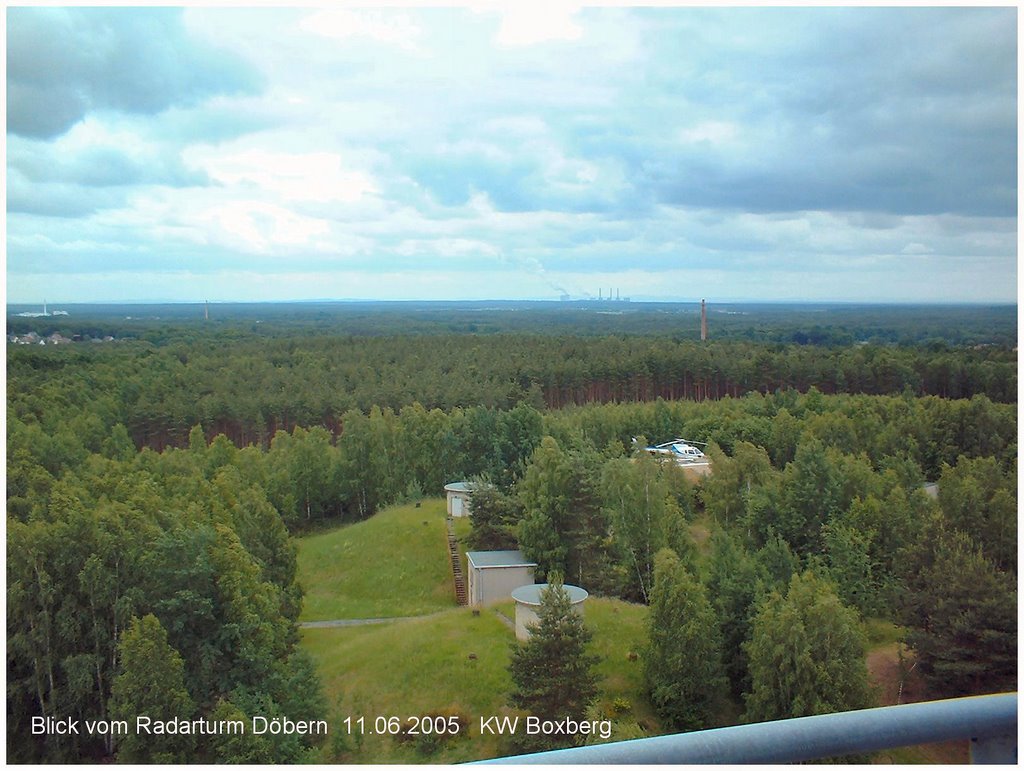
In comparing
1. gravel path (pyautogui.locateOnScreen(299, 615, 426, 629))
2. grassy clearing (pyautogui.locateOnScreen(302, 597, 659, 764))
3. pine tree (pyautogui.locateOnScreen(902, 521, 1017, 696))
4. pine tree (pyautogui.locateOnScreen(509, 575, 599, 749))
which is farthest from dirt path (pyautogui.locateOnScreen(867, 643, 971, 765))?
gravel path (pyautogui.locateOnScreen(299, 615, 426, 629))

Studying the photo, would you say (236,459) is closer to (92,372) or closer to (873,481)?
(92,372)

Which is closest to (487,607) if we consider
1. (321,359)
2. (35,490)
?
(35,490)

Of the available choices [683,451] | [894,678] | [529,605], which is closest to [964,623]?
[894,678]

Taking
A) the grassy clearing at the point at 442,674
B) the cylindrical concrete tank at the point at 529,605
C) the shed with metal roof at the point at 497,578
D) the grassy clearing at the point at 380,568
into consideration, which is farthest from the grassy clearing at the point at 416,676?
the grassy clearing at the point at 380,568

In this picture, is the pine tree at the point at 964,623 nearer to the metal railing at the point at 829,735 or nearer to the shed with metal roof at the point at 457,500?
the metal railing at the point at 829,735

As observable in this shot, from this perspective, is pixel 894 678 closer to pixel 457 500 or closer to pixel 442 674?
pixel 442 674

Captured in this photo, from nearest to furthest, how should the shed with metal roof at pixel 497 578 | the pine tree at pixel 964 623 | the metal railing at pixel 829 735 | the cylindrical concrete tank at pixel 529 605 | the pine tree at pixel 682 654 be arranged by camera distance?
the metal railing at pixel 829 735
the pine tree at pixel 964 623
the pine tree at pixel 682 654
the cylindrical concrete tank at pixel 529 605
the shed with metal roof at pixel 497 578
